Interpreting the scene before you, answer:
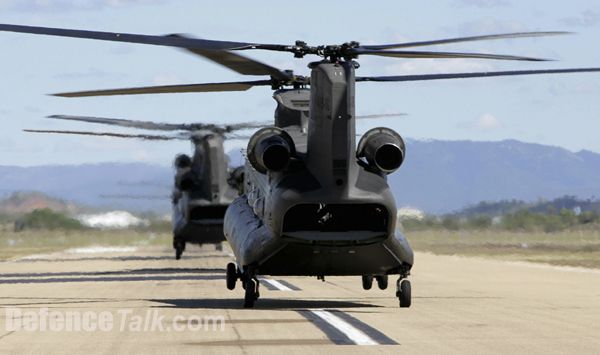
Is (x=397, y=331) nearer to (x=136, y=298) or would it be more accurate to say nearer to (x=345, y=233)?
(x=345, y=233)

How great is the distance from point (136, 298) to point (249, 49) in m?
8.68

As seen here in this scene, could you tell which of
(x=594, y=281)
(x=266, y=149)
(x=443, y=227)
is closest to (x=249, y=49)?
(x=266, y=149)

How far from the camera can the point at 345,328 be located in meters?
21.2

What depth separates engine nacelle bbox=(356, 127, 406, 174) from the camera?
26.6 m

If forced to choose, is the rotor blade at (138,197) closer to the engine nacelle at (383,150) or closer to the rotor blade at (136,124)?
the rotor blade at (136,124)

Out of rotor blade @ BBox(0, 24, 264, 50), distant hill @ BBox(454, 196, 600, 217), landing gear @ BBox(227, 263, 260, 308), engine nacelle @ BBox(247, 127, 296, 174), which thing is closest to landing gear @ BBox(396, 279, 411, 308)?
landing gear @ BBox(227, 263, 260, 308)

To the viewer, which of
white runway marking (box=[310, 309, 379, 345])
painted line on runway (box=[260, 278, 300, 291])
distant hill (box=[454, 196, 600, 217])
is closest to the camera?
white runway marking (box=[310, 309, 379, 345])

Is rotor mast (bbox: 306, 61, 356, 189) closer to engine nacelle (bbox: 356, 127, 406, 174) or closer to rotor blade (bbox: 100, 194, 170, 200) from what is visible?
engine nacelle (bbox: 356, 127, 406, 174)

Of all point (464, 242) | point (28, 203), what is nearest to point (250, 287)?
point (464, 242)

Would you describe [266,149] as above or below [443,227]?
above

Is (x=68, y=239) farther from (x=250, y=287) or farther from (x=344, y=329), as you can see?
(x=344, y=329)

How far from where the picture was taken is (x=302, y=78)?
31.5 metres

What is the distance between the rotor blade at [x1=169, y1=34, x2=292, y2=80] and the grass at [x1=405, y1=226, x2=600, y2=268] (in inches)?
1268

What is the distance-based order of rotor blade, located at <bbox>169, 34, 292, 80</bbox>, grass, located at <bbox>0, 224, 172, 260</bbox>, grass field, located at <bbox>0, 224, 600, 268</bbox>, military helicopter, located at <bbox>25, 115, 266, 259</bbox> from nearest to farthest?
rotor blade, located at <bbox>169, 34, 292, 80</bbox> < military helicopter, located at <bbox>25, 115, 266, 259</bbox> < grass field, located at <bbox>0, 224, 600, 268</bbox> < grass, located at <bbox>0, 224, 172, 260</bbox>
